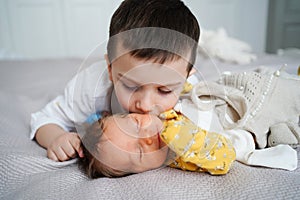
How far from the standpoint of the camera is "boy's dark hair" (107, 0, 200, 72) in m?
0.64

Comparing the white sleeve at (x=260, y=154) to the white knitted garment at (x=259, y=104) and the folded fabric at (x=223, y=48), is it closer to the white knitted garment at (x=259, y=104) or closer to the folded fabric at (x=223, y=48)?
the white knitted garment at (x=259, y=104)

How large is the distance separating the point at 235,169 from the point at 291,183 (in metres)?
0.10

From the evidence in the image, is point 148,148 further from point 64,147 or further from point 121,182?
point 64,147

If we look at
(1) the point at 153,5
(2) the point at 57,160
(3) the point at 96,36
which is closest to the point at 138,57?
(1) the point at 153,5

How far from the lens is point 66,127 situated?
0.90 meters

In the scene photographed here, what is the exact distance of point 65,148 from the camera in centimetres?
71

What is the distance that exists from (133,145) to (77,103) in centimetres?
34

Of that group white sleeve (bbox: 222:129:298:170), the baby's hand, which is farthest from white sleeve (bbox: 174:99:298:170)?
the baby's hand

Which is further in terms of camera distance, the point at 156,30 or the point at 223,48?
the point at 223,48

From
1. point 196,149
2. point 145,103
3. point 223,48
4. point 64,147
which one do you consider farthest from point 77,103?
point 223,48

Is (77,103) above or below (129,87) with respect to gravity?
below

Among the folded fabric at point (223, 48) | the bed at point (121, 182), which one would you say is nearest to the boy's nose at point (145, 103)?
the bed at point (121, 182)

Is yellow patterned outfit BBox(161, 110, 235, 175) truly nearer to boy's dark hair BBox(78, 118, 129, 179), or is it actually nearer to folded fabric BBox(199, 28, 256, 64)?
boy's dark hair BBox(78, 118, 129, 179)

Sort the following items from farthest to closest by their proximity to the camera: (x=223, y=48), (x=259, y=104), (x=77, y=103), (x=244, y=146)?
(x=223, y=48), (x=77, y=103), (x=259, y=104), (x=244, y=146)
